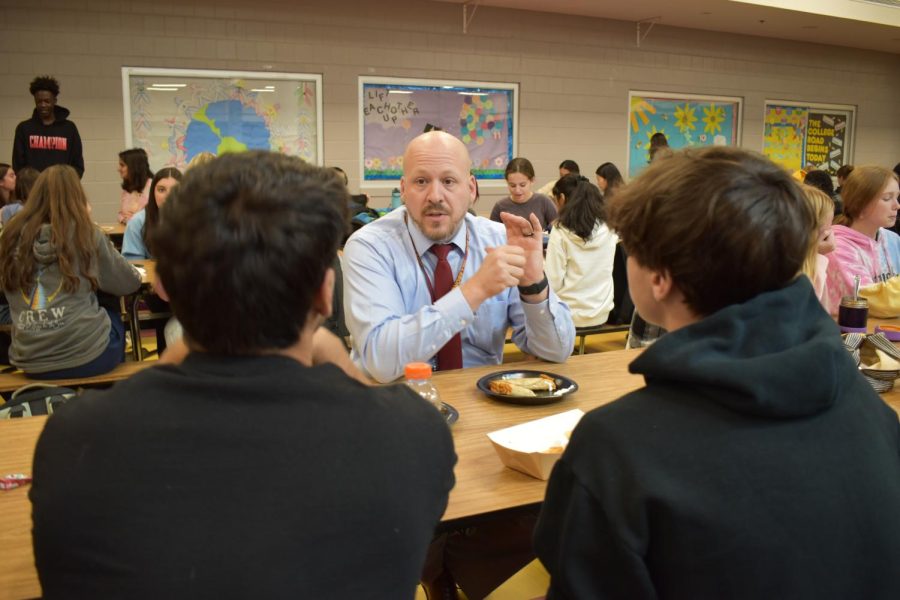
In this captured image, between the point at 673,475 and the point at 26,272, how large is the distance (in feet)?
9.63

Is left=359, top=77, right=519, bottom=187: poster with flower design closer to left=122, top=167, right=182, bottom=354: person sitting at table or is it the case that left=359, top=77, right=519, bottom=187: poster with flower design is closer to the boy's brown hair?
left=122, top=167, right=182, bottom=354: person sitting at table

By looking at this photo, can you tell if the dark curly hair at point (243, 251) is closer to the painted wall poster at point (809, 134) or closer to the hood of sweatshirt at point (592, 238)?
the hood of sweatshirt at point (592, 238)

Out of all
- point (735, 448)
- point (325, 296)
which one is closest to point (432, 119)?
point (325, 296)

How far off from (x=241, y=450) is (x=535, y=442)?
2.79ft

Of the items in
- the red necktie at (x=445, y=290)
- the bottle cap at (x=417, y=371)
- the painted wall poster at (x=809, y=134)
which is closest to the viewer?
the bottle cap at (x=417, y=371)

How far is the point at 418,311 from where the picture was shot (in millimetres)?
2082

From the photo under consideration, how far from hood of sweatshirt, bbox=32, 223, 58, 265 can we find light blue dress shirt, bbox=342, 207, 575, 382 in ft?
5.02

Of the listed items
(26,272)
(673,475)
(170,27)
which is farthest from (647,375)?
(170,27)

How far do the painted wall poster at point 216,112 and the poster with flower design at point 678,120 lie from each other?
13.3ft

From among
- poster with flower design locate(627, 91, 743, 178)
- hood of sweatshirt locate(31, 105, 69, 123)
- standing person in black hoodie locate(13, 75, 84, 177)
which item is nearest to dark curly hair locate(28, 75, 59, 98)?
standing person in black hoodie locate(13, 75, 84, 177)

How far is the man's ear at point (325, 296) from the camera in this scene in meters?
0.88

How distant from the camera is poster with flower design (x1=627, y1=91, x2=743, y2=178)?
923 cm

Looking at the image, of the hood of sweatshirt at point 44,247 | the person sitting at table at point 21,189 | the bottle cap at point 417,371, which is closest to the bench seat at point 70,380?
the hood of sweatshirt at point 44,247

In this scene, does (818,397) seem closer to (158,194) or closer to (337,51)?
(158,194)
